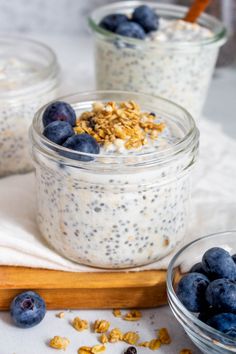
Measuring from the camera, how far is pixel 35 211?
1394 mm

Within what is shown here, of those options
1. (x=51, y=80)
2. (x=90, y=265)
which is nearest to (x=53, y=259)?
(x=90, y=265)

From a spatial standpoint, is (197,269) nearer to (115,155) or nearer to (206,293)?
(206,293)

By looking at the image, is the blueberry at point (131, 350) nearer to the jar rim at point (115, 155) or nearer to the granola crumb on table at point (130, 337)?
the granola crumb on table at point (130, 337)

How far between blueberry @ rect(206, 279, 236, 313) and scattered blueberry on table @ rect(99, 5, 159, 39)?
0.75 metres

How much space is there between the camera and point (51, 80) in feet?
5.22

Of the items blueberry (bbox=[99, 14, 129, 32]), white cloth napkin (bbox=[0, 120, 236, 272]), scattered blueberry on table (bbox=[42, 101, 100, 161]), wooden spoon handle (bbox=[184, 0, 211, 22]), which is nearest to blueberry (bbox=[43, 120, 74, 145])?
scattered blueberry on table (bbox=[42, 101, 100, 161])

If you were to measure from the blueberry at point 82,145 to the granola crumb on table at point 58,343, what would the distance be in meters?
0.30

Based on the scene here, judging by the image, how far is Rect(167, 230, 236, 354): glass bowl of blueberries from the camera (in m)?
1.04

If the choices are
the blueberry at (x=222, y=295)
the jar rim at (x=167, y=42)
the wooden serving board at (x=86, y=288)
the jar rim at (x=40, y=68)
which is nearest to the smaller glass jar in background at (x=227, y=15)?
the jar rim at (x=167, y=42)

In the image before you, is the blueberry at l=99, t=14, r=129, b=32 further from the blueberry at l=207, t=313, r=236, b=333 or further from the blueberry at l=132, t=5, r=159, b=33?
the blueberry at l=207, t=313, r=236, b=333

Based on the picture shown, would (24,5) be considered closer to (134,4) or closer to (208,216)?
(134,4)

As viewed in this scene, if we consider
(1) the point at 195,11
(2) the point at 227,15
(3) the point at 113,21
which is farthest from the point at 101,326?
(2) the point at 227,15

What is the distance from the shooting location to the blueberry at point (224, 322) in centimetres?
104

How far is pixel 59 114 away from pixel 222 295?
434 mm
